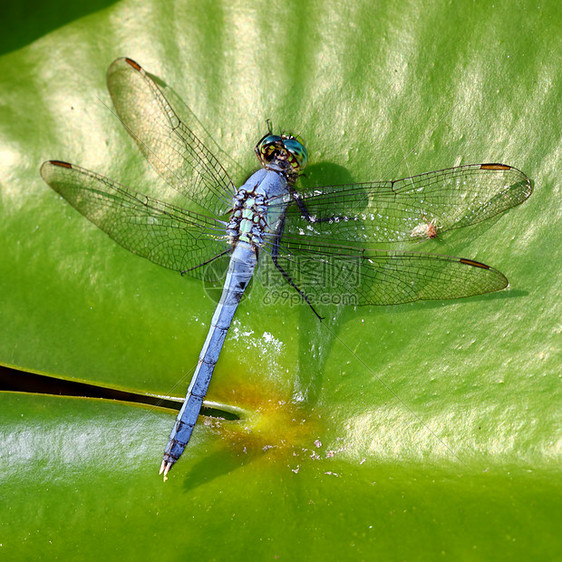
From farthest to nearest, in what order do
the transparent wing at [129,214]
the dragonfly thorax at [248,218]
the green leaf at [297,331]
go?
the dragonfly thorax at [248,218] → the transparent wing at [129,214] → the green leaf at [297,331]

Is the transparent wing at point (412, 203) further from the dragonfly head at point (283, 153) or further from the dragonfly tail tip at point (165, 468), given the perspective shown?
the dragonfly tail tip at point (165, 468)

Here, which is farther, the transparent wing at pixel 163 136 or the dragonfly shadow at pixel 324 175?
the transparent wing at pixel 163 136


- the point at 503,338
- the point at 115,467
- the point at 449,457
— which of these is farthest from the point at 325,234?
the point at 115,467

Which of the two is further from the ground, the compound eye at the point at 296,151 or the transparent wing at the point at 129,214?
the compound eye at the point at 296,151

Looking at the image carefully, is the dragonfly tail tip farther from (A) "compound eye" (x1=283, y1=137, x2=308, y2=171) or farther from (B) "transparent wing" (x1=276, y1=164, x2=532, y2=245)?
(A) "compound eye" (x1=283, y1=137, x2=308, y2=171)

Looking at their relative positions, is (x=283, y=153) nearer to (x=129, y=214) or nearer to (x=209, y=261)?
(x=209, y=261)

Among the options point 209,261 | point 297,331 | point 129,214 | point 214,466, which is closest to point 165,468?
point 214,466

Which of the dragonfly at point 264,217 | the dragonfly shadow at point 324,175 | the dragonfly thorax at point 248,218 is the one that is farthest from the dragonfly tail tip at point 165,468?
the dragonfly shadow at point 324,175
